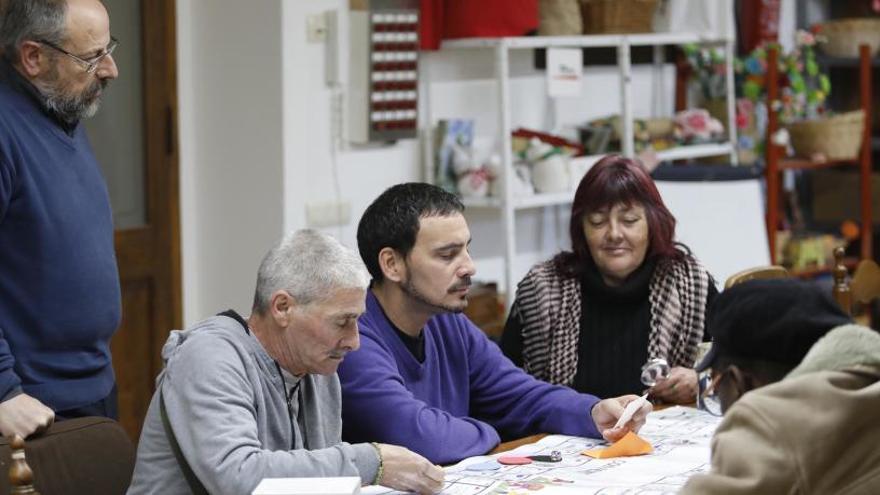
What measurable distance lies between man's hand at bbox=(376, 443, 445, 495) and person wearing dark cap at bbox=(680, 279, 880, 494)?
2.08 feet

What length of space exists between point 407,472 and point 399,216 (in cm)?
76

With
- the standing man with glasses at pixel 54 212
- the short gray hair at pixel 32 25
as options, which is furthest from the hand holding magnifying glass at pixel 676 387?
the short gray hair at pixel 32 25

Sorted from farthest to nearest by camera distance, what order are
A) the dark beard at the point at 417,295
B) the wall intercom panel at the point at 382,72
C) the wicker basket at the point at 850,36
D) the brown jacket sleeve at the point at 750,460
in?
1. the wicker basket at the point at 850,36
2. the wall intercom panel at the point at 382,72
3. the dark beard at the point at 417,295
4. the brown jacket sleeve at the point at 750,460

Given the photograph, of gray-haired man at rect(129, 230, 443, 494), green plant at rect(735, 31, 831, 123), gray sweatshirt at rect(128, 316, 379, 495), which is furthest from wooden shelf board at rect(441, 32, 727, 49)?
gray sweatshirt at rect(128, 316, 379, 495)

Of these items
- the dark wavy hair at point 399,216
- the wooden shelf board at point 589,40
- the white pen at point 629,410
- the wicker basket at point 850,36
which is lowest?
the white pen at point 629,410

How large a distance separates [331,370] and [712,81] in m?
4.38

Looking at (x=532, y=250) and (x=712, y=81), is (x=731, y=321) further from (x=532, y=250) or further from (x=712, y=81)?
(x=712, y=81)

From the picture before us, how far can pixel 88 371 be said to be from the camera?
3135mm

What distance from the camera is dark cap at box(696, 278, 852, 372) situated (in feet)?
6.49

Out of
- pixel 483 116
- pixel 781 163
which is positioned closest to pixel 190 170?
pixel 483 116

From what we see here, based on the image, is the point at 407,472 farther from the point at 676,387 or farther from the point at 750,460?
the point at 676,387

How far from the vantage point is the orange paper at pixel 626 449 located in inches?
113

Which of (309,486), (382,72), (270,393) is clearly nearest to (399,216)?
(270,393)

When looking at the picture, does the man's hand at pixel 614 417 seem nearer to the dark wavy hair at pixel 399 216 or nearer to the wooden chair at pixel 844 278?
the dark wavy hair at pixel 399 216
